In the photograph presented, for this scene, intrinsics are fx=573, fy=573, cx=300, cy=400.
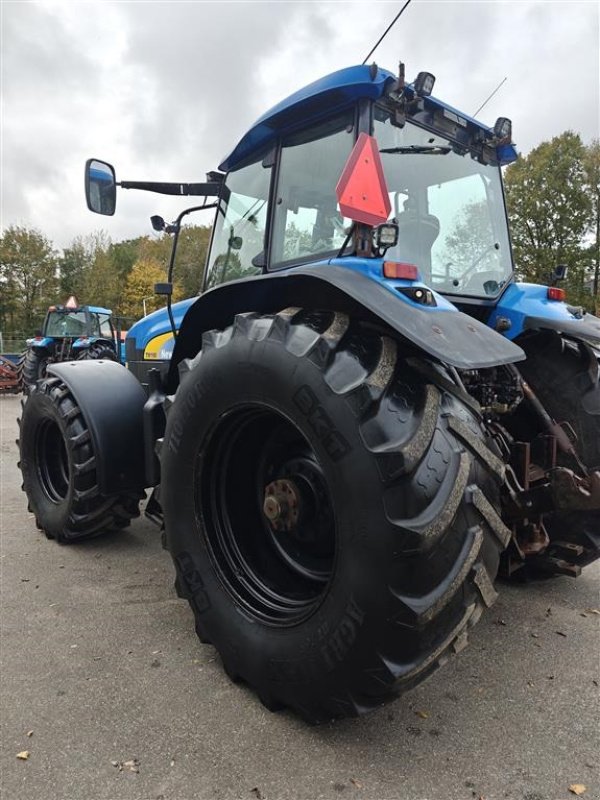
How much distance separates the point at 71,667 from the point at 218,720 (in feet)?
2.48

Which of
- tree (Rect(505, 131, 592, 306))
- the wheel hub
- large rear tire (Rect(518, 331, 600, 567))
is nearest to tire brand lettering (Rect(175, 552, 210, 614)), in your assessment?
the wheel hub

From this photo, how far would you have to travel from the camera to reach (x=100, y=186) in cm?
350

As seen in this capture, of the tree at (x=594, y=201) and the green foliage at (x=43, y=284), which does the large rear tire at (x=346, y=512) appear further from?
the green foliage at (x=43, y=284)

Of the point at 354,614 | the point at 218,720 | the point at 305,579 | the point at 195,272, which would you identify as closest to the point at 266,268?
the point at 305,579

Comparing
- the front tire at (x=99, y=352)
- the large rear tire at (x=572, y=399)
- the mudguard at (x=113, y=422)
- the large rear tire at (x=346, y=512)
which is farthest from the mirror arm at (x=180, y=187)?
the front tire at (x=99, y=352)

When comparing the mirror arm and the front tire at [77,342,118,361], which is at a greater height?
the mirror arm

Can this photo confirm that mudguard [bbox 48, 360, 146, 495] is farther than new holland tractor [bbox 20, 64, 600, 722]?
Yes

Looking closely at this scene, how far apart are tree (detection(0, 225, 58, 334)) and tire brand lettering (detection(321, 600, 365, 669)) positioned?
3581 centimetres

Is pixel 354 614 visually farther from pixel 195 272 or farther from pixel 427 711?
pixel 195 272

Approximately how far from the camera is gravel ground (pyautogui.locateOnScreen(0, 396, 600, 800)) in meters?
1.81

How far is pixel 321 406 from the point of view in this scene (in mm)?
1879

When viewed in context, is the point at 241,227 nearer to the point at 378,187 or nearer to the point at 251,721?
the point at 378,187

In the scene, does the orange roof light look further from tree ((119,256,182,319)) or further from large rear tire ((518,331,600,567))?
tree ((119,256,182,319))

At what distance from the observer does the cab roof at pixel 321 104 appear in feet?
7.97
